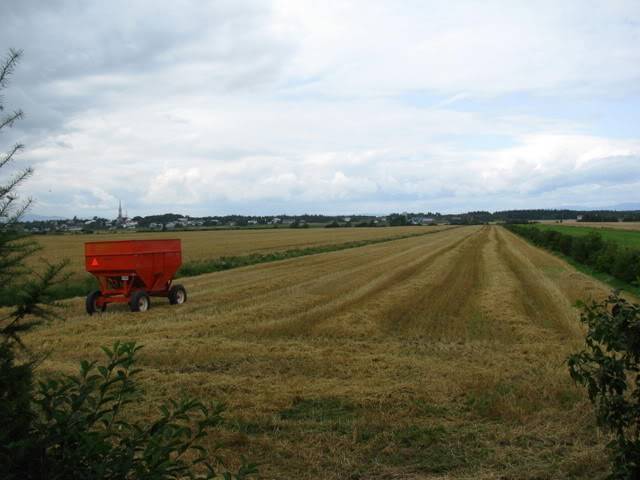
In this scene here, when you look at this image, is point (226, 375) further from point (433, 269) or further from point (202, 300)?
point (433, 269)

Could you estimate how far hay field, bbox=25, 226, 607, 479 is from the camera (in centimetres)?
562

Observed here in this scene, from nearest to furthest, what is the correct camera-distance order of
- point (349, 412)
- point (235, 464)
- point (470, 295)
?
point (235, 464) → point (349, 412) → point (470, 295)

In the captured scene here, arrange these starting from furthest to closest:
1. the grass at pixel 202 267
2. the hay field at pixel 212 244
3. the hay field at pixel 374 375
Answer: the hay field at pixel 212 244 → the grass at pixel 202 267 → the hay field at pixel 374 375

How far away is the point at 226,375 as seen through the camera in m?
8.56

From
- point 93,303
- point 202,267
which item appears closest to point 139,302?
point 93,303

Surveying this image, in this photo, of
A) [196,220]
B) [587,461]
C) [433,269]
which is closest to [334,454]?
[587,461]

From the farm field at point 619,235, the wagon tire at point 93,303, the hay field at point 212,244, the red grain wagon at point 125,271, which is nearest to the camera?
the wagon tire at point 93,303

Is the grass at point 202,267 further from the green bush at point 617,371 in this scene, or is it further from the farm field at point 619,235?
the farm field at point 619,235

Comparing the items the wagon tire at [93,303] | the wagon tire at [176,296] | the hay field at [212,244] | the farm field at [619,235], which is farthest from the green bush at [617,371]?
the farm field at [619,235]

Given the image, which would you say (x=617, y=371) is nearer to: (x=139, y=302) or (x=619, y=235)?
(x=139, y=302)

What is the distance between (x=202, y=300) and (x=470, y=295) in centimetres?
781

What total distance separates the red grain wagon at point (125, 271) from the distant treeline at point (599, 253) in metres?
11.6

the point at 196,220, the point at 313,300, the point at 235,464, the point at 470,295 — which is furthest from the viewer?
the point at 196,220

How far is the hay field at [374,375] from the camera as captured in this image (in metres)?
5.62
